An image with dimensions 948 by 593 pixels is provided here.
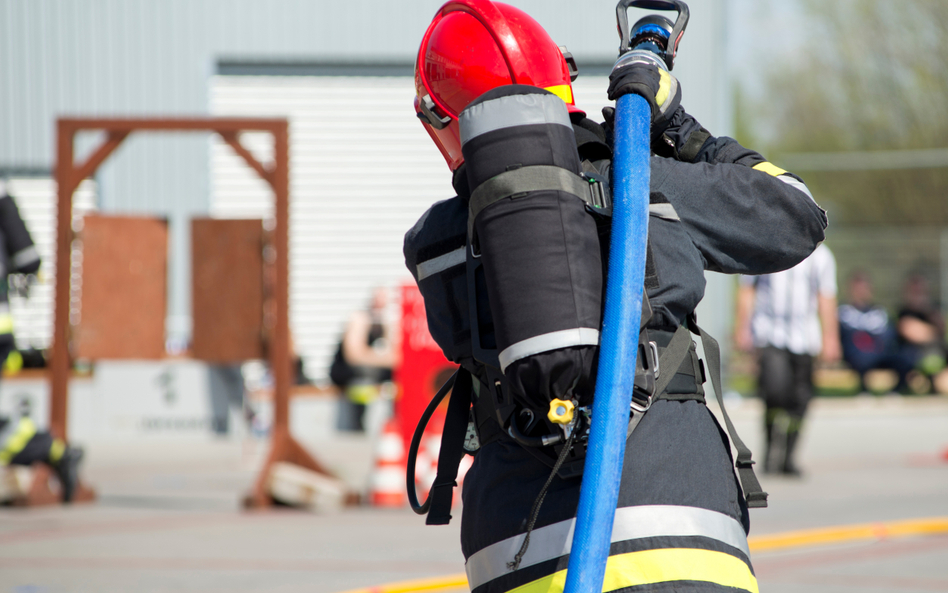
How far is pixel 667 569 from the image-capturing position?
1.68m

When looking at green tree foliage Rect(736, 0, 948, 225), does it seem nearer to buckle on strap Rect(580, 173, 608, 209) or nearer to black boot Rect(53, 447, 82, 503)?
black boot Rect(53, 447, 82, 503)

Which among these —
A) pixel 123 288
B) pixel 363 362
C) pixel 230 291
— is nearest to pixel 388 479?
pixel 230 291

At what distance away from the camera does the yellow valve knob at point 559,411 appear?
65.2 inches

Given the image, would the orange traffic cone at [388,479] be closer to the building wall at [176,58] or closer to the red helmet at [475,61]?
the red helmet at [475,61]

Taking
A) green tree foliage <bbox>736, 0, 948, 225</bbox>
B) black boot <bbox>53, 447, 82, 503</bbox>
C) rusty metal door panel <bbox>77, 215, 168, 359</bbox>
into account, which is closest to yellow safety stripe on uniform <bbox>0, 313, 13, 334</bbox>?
rusty metal door panel <bbox>77, 215, 168, 359</bbox>

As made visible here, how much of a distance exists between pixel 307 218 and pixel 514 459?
13.3 m

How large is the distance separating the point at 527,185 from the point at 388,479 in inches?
219

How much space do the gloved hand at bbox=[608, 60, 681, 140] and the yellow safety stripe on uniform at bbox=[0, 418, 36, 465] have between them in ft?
19.5

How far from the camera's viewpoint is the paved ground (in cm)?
494

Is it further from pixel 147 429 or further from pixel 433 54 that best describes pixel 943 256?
pixel 433 54

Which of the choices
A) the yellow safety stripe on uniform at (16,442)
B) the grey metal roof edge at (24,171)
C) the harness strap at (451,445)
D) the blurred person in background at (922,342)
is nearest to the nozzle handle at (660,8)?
the harness strap at (451,445)

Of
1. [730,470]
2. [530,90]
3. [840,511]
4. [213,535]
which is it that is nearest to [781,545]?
[840,511]

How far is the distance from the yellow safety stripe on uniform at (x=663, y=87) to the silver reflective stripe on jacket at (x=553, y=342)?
47 centimetres

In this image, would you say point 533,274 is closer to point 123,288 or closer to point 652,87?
point 652,87
